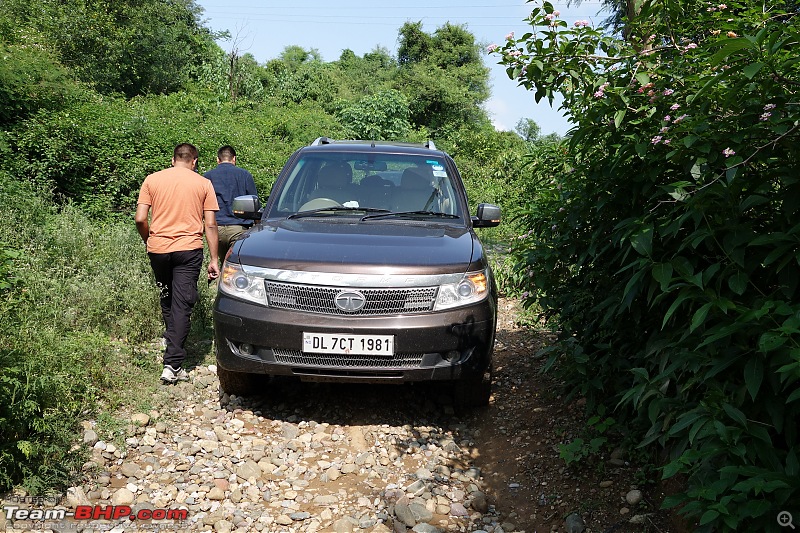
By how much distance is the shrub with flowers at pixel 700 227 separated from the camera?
2.58 metres

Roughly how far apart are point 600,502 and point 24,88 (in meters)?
12.2

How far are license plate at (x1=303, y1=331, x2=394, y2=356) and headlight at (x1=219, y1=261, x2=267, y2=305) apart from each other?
450 millimetres

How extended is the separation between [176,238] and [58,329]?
1162 millimetres

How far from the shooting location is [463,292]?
5008mm

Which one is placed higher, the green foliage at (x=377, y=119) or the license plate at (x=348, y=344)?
the green foliage at (x=377, y=119)

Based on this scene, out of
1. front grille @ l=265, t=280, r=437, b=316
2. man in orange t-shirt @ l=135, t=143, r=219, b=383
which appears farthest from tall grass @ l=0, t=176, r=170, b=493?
front grille @ l=265, t=280, r=437, b=316

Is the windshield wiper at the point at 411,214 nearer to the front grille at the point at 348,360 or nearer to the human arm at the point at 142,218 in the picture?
the front grille at the point at 348,360

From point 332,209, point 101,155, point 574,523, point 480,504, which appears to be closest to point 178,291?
point 332,209

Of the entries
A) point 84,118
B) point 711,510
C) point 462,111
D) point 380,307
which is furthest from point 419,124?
point 711,510

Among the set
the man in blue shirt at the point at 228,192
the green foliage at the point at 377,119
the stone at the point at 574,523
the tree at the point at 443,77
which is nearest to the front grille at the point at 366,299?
the stone at the point at 574,523

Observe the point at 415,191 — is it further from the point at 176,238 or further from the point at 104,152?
the point at 104,152

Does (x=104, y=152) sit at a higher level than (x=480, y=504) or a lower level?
higher

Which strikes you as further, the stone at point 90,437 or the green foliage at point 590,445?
the stone at point 90,437

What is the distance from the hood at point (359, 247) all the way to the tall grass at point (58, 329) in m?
1.33
